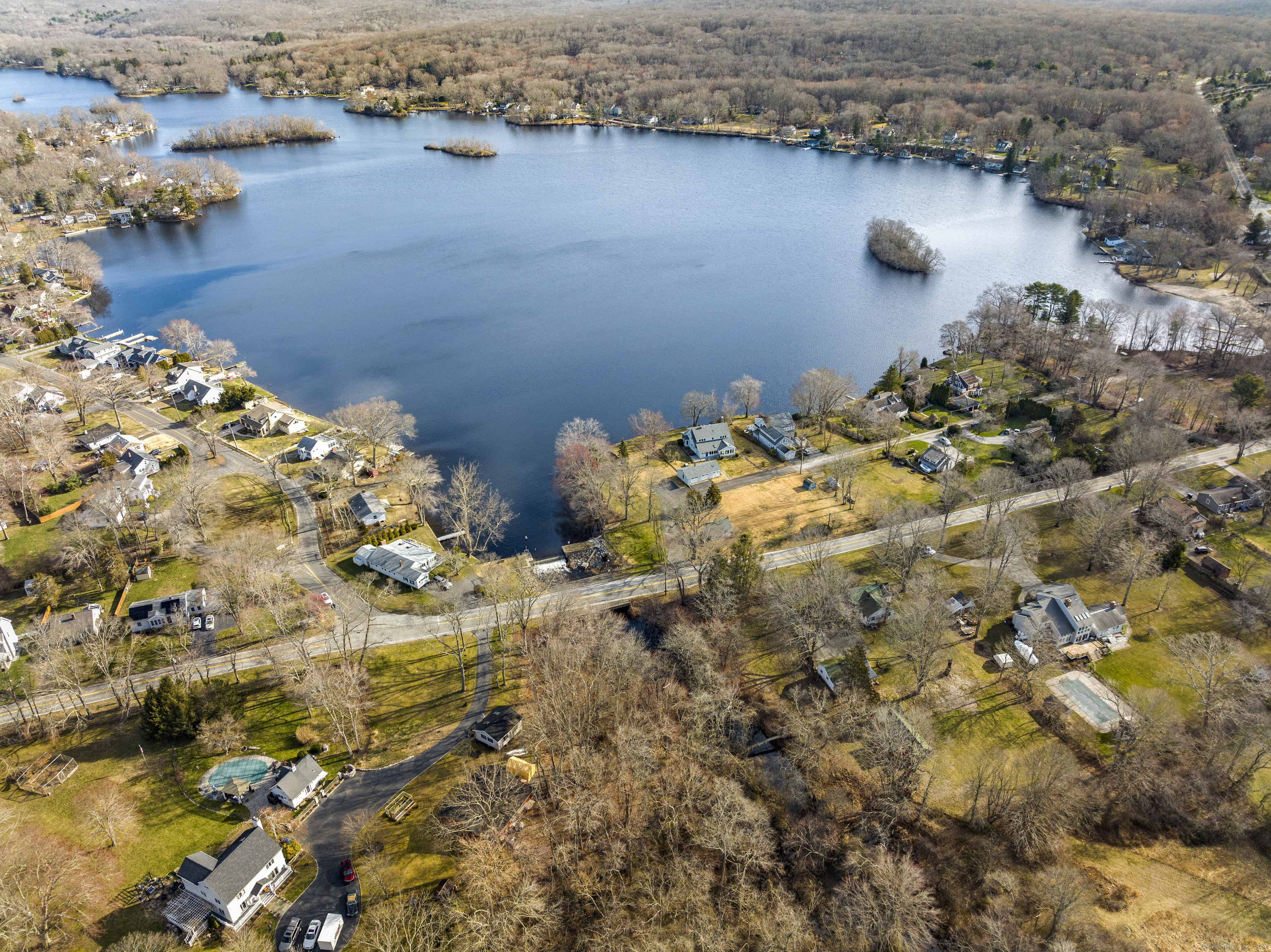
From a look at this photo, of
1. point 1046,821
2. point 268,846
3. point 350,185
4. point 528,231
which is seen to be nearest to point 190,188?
point 350,185

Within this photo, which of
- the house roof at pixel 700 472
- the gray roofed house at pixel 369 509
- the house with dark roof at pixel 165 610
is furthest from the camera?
the house roof at pixel 700 472

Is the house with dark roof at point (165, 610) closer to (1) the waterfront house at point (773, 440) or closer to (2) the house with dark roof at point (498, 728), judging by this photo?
(2) the house with dark roof at point (498, 728)

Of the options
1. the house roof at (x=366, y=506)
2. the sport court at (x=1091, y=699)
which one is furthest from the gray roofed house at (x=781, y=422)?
the house roof at (x=366, y=506)

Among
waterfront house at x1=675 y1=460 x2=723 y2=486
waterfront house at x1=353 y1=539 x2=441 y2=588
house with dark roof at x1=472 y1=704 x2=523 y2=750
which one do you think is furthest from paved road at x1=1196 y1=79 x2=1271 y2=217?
house with dark roof at x1=472 y1=704 x2=523 y2=750

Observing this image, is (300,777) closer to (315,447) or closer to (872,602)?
(872,602)

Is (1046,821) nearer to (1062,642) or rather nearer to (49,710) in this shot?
(1062,642)

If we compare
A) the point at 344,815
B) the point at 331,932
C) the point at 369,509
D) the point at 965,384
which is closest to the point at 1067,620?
the point at 965,384

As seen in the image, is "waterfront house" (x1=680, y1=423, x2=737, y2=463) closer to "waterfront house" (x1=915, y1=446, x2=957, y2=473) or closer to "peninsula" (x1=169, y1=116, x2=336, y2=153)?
"waterfront house" (x1=915, y1=446, x2=957, y2=473)
